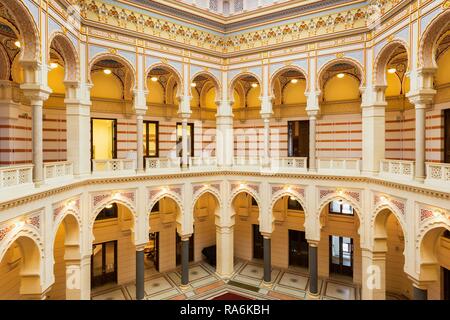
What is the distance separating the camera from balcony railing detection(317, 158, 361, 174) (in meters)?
12.0

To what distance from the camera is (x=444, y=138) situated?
11180 millimetres

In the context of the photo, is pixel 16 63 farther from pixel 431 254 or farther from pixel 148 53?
pixel 431 254

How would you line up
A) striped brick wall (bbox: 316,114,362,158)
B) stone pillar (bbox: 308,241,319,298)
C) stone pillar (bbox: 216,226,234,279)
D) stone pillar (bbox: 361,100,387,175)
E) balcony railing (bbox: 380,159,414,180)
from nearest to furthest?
balcony railing (bbox: 380,159,414,180)
stone pillar (bbox: 361,100,387,175)
stone pillar (bbox: 308,241,319,298)
striped brick wall (bbox: 316,114,362,158)
stone pillar (bbox: 216,226,234,279)

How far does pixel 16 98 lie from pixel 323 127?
13340 millimetres

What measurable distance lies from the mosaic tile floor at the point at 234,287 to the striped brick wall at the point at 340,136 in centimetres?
636

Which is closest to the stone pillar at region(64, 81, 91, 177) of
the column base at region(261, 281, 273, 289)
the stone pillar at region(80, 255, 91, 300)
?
the stone pillar at region(80, 255, 91, 300)

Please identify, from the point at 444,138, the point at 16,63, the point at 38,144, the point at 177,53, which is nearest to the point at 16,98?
the point at 16,63

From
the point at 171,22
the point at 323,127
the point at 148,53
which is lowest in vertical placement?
the point at 323,127

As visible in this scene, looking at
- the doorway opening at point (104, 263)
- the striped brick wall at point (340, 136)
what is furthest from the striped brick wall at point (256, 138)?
the doorway opening at point (104, 263)

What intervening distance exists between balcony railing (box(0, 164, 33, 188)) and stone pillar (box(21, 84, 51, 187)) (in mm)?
206

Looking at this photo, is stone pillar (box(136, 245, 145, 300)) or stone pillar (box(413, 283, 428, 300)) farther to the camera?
stone pillar (box(136, 245, 145, 300))

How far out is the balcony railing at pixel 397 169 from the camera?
31.4 feet

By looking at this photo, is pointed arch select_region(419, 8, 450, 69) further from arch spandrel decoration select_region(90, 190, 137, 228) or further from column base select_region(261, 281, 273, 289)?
arch spandrel decoration select_region(90, 190, 137, 228)

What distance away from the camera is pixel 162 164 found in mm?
13188
